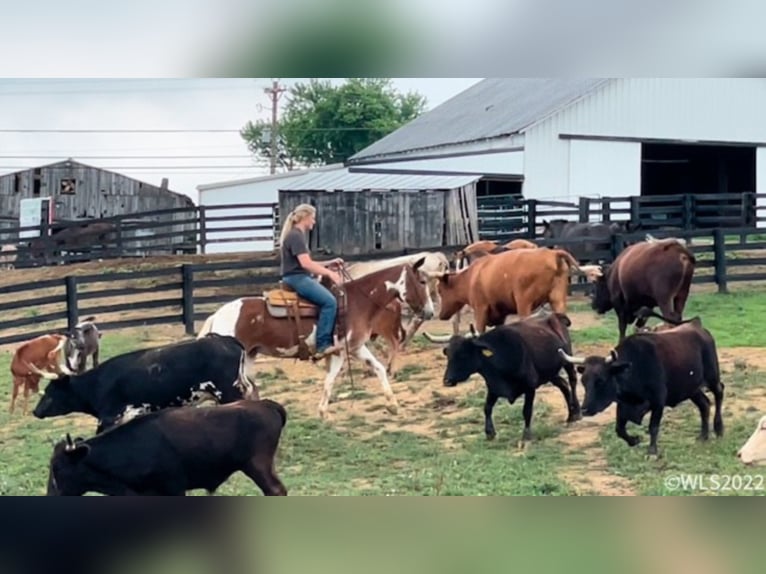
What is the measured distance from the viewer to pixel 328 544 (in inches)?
267

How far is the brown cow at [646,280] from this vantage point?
7.74 m

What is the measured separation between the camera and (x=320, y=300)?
7328 millimetres

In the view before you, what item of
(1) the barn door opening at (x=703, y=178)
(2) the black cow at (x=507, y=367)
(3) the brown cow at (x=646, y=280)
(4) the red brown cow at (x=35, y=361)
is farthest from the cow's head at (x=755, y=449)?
(4) the red brown cow at (x=35, y=361)

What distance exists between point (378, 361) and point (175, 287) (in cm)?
131

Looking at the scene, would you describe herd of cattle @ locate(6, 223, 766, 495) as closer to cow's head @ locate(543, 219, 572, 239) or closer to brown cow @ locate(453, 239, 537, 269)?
brown cow @ locate(453, 239, 537, 269)

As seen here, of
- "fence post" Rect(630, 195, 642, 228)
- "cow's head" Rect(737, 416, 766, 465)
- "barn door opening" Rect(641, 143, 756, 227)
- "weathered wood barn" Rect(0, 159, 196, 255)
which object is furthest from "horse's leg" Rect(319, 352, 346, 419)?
"cow's head" Rect(737, 416, 766, 465)

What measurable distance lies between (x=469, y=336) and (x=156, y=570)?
2109 millimetres

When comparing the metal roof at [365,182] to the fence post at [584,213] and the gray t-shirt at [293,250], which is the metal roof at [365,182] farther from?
the fence post at [584,213]

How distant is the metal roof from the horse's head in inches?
18.6

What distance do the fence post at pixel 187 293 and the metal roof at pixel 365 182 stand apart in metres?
0.77

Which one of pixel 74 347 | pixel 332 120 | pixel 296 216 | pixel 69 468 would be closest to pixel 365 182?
pixel 332 120

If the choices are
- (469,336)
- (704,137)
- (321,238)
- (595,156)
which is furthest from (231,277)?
(704,137)

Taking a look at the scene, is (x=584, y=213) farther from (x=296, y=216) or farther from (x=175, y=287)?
(x=175, y=287)

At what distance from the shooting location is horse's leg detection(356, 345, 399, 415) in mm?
7281
